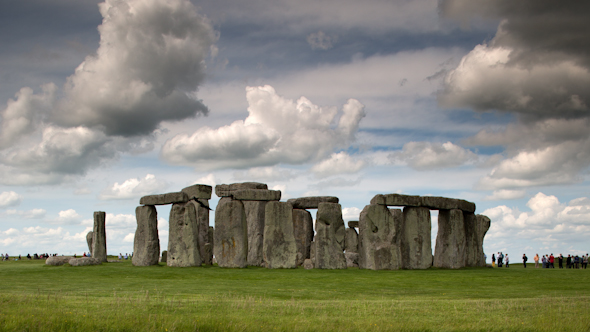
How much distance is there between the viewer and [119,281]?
19297mm

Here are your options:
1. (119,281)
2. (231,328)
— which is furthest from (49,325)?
(119,281)


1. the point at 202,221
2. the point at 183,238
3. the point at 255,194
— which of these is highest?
the point at 255,194

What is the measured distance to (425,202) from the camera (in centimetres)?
2719

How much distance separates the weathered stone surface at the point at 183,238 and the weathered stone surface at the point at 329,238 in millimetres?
6287

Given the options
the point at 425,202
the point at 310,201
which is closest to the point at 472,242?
the point at 425,202

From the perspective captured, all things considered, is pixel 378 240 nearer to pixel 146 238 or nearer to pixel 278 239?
pixel 278 239

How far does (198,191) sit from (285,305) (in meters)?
16.2

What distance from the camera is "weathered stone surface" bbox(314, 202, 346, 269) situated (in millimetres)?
25031

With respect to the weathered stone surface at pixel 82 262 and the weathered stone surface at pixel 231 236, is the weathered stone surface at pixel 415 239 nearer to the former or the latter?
the weathered stone surface at pixel 231 236

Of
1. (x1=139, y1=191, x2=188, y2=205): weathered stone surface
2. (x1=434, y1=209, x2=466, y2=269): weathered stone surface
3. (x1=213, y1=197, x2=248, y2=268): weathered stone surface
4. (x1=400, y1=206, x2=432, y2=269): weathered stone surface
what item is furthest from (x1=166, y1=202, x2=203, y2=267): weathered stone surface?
(x1=434, y1=209, x2=466, y2=269): weathered stone surface

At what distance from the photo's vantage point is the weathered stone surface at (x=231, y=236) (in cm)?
2595

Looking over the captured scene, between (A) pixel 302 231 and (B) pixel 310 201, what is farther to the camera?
(A) pixel 302 231

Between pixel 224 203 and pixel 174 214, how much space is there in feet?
9.61

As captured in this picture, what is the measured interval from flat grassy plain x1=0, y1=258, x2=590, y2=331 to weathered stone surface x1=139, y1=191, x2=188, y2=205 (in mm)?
7254
